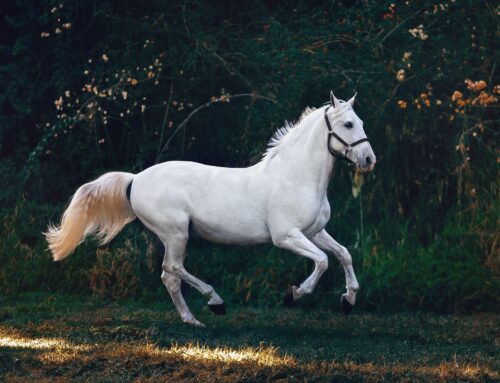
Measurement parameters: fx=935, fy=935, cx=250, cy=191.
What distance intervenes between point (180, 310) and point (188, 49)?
4.28 metres

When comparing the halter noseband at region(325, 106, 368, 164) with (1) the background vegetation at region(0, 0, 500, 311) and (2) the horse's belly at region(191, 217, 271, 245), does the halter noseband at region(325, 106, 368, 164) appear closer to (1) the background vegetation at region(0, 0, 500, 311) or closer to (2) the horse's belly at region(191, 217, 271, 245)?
(2) the horse's belly at region(191, 217, 271, 245)

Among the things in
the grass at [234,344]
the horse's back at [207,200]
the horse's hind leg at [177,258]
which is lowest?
the grass at [234,344]

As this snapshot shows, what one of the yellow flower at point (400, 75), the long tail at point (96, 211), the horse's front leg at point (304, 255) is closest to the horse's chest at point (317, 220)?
the horse's front leg at point (304, 255)

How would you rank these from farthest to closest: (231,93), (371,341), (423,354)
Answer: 1. (231,93)
2. (371,341)
3. (423,354)

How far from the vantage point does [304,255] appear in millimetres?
8078

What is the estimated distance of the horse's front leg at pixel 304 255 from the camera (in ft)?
26.2

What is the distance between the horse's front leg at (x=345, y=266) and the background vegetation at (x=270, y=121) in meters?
1.71

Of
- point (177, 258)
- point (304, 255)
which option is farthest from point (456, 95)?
point (177, 258)

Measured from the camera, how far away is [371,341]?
802 centimetres

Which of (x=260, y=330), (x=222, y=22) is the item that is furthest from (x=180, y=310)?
(x=222, y=22)

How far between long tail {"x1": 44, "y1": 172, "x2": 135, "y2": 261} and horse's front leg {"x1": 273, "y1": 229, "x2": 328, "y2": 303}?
5.39ft

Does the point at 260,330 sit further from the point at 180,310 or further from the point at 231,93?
the point at 231,93

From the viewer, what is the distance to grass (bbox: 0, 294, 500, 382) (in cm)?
621

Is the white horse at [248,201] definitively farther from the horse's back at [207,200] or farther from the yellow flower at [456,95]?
the yellow flower at [456,95]
